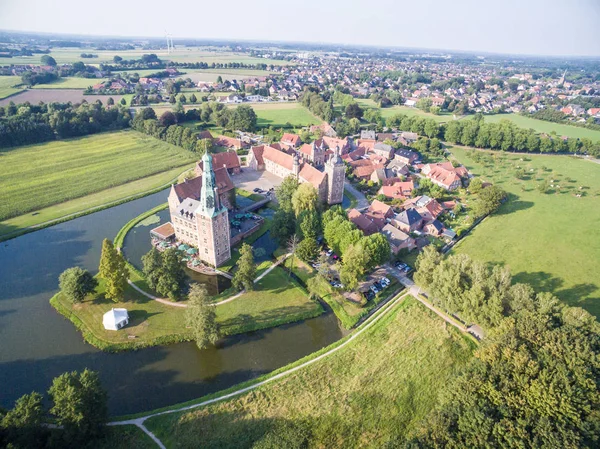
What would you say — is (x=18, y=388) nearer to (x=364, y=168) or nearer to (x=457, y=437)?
(x=457, y=437)

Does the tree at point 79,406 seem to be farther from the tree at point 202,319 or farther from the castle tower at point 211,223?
the castle tower at point 211,223

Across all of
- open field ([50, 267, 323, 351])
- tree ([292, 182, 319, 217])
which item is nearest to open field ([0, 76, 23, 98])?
open field ([50, 267, 323, 351])

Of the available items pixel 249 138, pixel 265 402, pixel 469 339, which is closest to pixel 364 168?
pixel 249 138

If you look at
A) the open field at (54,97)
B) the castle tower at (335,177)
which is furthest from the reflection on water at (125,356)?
the open field at (54,97)

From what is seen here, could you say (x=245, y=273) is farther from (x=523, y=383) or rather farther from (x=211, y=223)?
(x=523, y=383)

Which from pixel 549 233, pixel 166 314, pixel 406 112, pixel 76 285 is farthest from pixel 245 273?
pixel 406 112
